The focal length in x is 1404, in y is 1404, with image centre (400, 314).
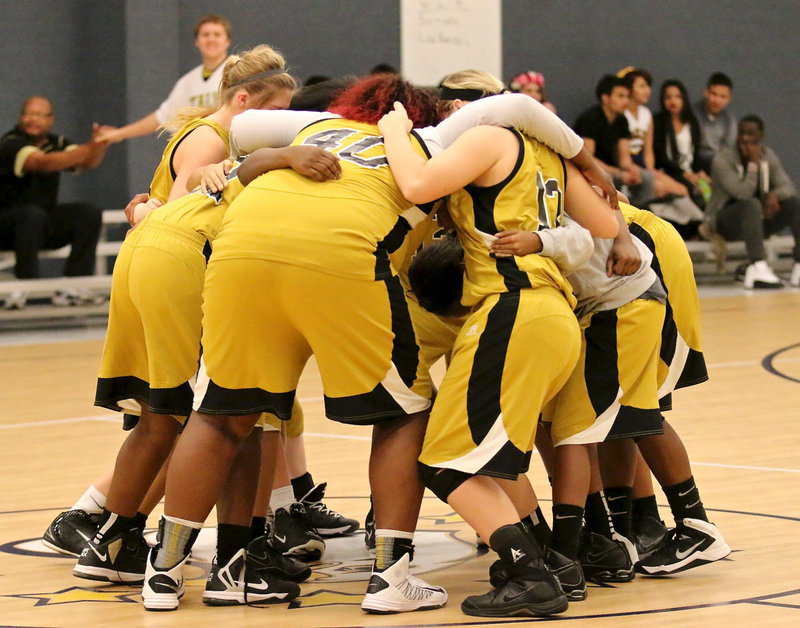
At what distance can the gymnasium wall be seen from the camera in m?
11.7

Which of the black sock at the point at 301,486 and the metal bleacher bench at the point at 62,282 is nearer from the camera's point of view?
the black sock at the point at 301,486

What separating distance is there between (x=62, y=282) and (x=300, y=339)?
23.8 feet

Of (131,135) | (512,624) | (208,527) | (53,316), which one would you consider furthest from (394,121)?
(53,316)

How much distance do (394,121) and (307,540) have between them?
4.32ft

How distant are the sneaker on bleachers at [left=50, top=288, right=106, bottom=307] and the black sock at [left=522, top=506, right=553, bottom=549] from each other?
7956 millimetres

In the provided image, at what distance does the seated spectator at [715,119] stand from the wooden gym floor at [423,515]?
5.37 meters

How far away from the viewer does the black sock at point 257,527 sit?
150 inches

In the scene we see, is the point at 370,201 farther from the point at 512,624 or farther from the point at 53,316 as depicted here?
the point at 53,316

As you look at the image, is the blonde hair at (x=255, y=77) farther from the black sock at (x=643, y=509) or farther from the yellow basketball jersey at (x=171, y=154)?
the black sock at (x=643, y=509)

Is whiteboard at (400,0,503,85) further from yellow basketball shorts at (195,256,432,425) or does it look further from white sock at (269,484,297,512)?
yellow basketball shorts at (195,256,432,425)

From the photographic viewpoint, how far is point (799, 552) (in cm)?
401

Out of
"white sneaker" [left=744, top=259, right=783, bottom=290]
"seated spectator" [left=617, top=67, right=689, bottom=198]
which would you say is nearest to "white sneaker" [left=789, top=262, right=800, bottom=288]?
"white sneaker" [left=744, top=259, right=783, bottom=290]

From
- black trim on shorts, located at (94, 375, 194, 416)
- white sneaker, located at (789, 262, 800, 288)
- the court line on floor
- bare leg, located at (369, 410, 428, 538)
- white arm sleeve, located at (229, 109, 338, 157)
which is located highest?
white arm sleeve, located at (229, 109, 338, 157)

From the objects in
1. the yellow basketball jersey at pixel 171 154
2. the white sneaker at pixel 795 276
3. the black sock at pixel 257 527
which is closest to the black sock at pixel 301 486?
the black sock at pixel 257 527
